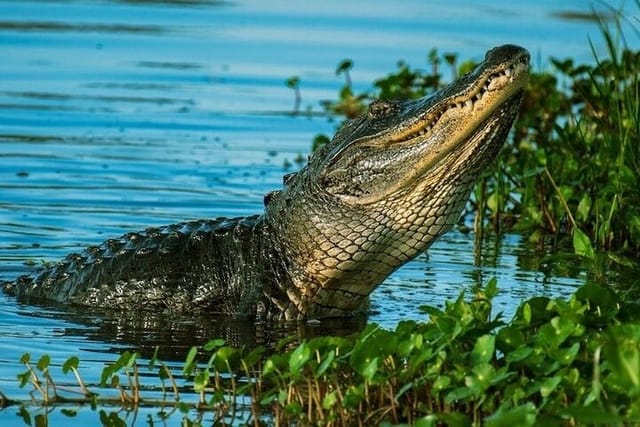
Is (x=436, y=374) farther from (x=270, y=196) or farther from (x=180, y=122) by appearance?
(x=180, y=122)

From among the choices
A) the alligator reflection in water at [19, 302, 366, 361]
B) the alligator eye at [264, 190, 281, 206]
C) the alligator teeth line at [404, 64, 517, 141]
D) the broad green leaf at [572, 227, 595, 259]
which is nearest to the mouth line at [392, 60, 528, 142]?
the alligator teeth line at [404, 64, 517, 141]

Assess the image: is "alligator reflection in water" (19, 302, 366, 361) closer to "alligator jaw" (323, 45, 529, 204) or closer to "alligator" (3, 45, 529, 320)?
"alligator" (3, 45, 529, 320)

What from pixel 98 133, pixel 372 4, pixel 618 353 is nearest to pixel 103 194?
pixel 98 133

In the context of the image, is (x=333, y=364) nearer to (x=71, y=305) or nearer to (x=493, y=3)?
(x=71, y=305)

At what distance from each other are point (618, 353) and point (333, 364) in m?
1.42

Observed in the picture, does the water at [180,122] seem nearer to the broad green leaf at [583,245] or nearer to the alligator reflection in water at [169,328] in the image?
the alligator reflection in water at [169,328]

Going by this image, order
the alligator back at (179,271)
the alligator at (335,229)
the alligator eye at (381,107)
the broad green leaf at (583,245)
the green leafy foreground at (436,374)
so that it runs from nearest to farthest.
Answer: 1. the green leafy foreground at (436,374)
2. the broad green leaf at (583,245)
3. the alligator at (335,229)
4. the alligator eye at (381,107)
5. the alligator back at (179,271)

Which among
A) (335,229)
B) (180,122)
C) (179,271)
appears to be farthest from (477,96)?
(180,122)

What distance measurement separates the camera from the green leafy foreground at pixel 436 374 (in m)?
5.51

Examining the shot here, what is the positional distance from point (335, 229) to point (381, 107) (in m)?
0.63

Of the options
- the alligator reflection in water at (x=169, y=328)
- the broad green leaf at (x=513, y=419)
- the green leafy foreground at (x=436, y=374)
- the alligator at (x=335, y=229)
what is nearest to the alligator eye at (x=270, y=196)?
the alligator at (x=335, y=229)

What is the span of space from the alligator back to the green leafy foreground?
6.18ft

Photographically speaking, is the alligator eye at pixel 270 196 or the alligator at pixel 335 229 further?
the alligator eye at pixel 270 196

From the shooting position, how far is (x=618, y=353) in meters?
4.58
